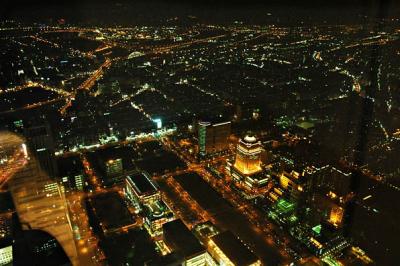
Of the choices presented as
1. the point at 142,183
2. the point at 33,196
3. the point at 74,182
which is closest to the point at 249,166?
the point at 142,183

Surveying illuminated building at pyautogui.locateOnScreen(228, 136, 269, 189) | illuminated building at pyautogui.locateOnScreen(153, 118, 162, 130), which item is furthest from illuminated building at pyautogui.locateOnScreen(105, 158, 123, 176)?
illuminated building at pyautogui.locateOnScreen(228, 136, 269, 189)

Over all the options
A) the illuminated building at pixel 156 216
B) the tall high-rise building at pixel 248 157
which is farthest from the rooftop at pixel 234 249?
the tall high-rise building at pixel 248 157

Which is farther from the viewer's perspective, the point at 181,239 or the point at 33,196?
the point at 181,239

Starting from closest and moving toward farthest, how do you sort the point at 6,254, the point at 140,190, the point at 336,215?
the point at 6,254 → the point at 336,215 → the point at 140,190

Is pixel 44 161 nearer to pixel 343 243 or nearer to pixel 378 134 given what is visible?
pixel 343 243

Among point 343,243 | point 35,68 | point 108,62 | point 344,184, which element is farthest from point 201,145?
point 108,62

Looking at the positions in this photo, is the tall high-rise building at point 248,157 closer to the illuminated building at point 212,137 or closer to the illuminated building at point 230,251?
the illuminated building at point 212,137

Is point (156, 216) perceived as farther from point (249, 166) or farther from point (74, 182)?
point (249, 166)
